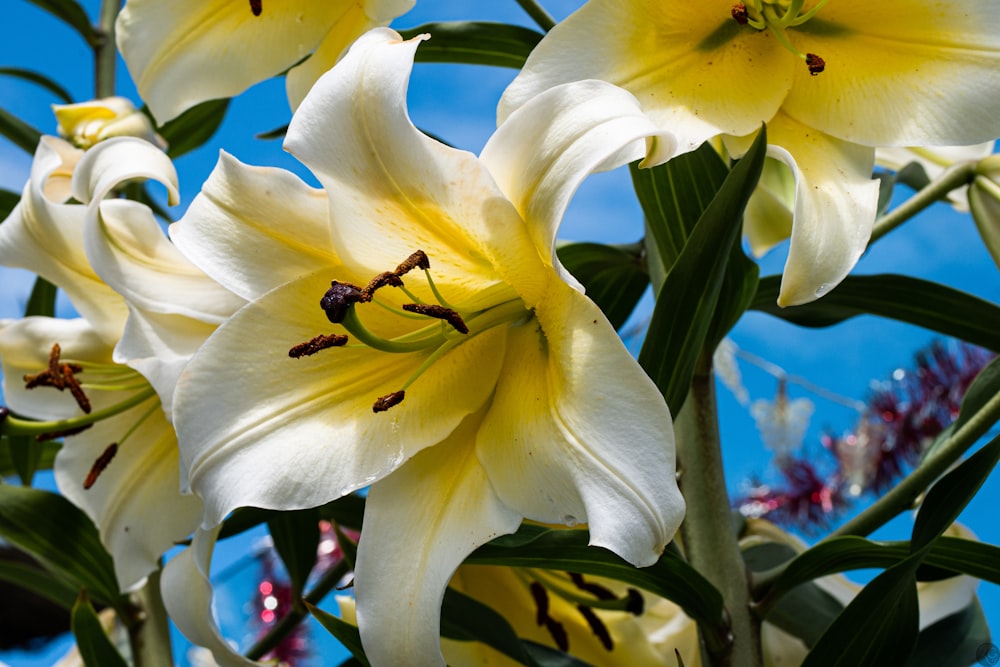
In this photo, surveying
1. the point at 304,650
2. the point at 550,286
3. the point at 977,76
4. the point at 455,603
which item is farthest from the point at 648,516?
the point at 304,650

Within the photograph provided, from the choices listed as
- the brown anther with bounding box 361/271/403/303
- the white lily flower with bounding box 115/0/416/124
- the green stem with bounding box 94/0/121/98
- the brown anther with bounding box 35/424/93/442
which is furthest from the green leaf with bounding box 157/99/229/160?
the brown anther with bounding box 361/271/403/303

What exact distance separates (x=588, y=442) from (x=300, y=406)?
0.67 ft

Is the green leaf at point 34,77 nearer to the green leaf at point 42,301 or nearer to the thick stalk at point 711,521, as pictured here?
the green leaf at point 42,301

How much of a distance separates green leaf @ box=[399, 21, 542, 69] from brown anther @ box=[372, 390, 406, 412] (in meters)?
0.37

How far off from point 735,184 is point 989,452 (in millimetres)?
238

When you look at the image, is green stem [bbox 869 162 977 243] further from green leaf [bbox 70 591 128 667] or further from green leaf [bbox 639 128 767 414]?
green leaf [bbox 70 591 128 667]

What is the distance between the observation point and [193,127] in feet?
4.31

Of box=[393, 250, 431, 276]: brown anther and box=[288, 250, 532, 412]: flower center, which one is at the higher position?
box=[393, 250, 431, 276]: brown anther

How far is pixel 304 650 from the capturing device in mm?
1989

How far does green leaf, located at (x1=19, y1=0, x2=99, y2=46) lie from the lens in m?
1.35

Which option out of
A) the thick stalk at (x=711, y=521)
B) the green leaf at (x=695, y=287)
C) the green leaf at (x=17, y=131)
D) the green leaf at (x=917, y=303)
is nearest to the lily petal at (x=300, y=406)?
the green leaf at (x=695, y=287)

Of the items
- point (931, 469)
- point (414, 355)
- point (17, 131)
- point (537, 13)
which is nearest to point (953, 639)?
point (931, 469)

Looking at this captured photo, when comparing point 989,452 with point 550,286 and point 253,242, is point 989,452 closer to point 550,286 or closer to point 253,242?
point 550,286

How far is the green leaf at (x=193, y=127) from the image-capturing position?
1292mm
